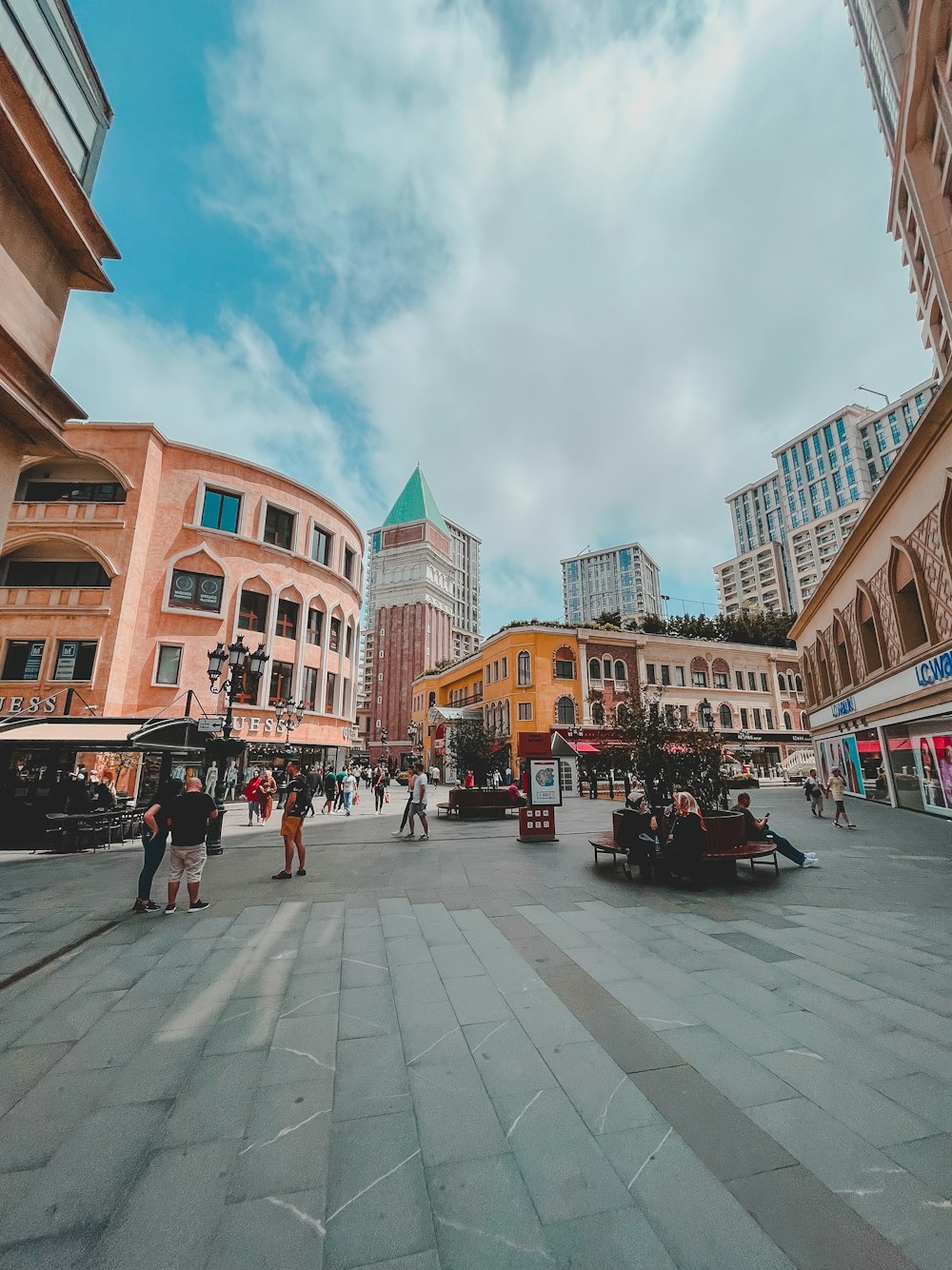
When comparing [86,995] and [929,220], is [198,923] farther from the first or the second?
[929,220]

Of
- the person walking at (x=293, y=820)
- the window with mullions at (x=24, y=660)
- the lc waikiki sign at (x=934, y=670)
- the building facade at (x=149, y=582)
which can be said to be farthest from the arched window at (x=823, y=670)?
the window with mullions at (x=24, y=660)

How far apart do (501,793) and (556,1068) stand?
54.5 ft

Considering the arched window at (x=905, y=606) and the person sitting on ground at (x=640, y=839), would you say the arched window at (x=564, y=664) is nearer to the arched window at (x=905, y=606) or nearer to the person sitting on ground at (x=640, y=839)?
the arched window at (x=905, y=606)

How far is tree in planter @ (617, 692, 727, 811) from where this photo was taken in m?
10.4

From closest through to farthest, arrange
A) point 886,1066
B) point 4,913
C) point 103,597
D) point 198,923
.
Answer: point 886,1066 < point 198,923 < point 4,913 < point 103,597

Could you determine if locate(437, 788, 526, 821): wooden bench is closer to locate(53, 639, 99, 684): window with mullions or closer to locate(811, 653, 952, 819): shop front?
locate(811, 653, 952, 819): shop front

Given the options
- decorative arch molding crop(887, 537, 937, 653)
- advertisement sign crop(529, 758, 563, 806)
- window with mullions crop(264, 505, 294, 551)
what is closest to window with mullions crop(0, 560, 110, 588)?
window with mullions crop(264, 505, 294, 551)

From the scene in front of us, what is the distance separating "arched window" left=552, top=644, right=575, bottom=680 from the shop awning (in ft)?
82.8

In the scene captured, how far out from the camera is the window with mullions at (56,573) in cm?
2394

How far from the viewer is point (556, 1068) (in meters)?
3.39

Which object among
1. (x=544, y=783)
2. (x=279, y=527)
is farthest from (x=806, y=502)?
(x=544, y=783)

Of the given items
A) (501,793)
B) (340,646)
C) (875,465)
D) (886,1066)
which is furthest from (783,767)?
(875,465)

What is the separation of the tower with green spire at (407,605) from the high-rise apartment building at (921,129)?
2199 inches

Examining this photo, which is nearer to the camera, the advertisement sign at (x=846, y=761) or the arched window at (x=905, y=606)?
the arched window at (x=905, y=606)
